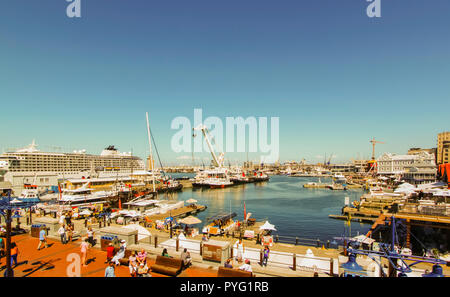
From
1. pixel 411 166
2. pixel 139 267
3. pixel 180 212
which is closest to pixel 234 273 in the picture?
pixel 139 267

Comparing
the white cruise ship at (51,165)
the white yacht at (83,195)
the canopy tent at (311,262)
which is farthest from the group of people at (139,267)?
the white cruise ship at (51,165)

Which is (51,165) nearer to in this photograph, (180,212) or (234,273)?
(180,212)

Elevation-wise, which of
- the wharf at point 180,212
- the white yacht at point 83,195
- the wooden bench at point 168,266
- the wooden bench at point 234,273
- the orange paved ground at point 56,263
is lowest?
the wharf at point 180,212

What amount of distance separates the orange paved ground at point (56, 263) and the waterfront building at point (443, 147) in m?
167

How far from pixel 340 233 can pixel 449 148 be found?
473ft

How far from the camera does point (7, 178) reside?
204 feet

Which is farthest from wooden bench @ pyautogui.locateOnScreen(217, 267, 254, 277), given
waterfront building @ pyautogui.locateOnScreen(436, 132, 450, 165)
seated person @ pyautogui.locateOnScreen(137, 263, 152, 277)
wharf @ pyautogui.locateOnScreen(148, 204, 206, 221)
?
waterfront building @ pyautogui.locateOnScreen(436, 132, 450, 165)

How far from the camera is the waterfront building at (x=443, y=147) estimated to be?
5115 inches

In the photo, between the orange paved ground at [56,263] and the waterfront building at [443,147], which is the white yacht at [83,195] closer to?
Answer: the orange paved ground at [56,263]

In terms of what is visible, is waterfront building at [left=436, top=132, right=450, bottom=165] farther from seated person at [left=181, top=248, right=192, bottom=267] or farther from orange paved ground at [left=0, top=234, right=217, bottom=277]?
orange paved ground at [left=0, top=234, right=217, bottom=277]

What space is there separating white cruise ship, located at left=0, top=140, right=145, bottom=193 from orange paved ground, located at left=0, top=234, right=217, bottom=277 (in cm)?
4780

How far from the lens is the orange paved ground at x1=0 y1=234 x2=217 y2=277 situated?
9.84 metres

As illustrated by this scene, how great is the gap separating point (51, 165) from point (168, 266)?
328 feet

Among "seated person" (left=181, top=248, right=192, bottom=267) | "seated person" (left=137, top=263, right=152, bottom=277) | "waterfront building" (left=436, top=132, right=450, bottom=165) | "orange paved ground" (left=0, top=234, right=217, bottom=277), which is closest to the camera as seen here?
"seated person" (left=137, top=263, right=152, bottom=277)
